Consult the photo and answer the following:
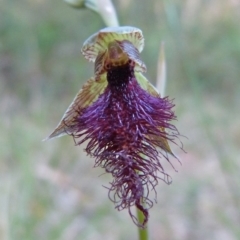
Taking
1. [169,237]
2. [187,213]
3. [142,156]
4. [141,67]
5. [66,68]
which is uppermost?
[66,68]

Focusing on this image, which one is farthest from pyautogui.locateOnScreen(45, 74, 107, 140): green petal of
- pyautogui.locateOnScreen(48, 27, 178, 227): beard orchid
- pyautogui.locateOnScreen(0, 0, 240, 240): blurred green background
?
pyautogui.locateOnScreen(0, 0, 240, 240): blurred green background

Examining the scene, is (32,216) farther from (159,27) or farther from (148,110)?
(159,27)

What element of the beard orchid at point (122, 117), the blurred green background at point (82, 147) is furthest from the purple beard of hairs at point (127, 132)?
the blurred green background at point (82, 147)

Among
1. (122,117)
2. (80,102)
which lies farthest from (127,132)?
(80,102)

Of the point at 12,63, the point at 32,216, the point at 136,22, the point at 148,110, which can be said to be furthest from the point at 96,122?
the point at 12,63

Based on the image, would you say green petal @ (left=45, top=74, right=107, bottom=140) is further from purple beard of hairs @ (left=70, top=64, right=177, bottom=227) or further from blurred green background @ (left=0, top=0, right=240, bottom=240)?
blurred green background @ (left=0, top=0, right=240, bottom=240)
